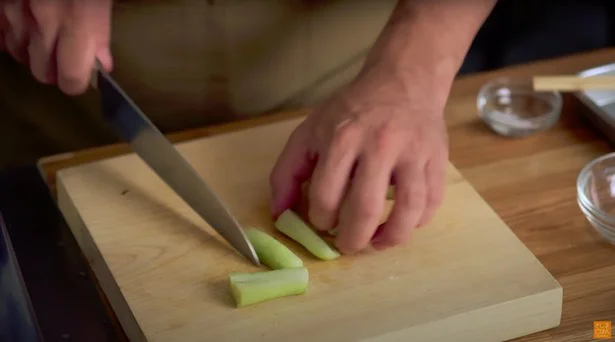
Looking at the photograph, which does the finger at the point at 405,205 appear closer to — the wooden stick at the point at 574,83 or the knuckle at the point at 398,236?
the knuckle at the point at 398,236

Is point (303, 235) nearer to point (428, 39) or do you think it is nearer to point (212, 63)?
point (428, 39)

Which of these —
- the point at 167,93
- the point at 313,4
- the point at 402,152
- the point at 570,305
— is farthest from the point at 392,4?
the point at 570,305

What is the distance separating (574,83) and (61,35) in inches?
25.6

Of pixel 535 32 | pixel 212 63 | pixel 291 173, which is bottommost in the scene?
pixel 535 32

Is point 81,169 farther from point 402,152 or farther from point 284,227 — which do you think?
point 402,152

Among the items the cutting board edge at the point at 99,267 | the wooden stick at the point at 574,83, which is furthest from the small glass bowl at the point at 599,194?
the cutting board edge at the point at 99,267

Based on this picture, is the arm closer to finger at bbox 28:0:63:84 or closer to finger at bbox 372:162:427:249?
finger at bbox 372:162:427:249

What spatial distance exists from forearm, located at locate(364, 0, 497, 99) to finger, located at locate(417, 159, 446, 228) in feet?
0.39

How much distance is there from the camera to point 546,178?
3.62 ft

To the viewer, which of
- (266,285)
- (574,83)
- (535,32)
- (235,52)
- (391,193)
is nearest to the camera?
(266,285)

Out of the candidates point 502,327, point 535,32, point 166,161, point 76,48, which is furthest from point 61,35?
point 535,32

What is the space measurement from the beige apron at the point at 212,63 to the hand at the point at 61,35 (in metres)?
0.22

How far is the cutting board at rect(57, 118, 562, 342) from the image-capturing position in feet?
2.83

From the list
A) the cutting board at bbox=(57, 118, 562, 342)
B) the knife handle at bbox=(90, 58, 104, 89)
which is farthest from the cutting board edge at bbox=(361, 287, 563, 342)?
the knife handle at bbox=(90, 58, 104, 89)
